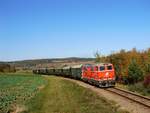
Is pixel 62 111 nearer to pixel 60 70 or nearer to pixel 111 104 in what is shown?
pixel 111 104

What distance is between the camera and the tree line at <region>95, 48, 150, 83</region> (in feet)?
145

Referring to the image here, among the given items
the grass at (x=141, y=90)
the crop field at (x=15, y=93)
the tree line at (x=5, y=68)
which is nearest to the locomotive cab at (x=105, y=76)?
the grass at (x=141, y=90)

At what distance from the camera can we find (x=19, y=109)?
2438 centimetres

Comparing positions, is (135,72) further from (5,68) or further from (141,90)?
(5,68)

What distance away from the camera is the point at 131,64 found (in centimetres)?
4459

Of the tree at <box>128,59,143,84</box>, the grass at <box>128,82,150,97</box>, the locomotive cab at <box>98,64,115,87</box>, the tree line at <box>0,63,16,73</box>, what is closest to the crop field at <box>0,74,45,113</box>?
the locomotive cab at <box>98,64,115,87</box>

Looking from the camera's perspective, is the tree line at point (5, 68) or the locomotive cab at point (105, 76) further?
the tree line at point (5, 68)

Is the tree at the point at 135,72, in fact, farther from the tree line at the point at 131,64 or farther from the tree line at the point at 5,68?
the tree line at the point at 5,68

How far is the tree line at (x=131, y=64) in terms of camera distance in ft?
145

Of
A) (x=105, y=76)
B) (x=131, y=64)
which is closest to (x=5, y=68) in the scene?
(x=131, y=64)

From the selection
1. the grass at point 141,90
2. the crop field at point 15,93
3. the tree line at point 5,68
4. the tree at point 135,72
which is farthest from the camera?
the tree line at point 5,68

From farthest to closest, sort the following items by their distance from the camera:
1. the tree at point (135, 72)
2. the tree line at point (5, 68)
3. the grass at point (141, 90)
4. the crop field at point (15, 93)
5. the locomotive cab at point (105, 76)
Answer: the tree line at point (5, 68)
the tree at point (135, 72)
the locomotive cab at point (105, 76)
the grass at point (141, 90)
the crop field at point (15, 93)

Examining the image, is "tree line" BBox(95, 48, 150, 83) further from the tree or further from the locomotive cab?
the locomotive cab

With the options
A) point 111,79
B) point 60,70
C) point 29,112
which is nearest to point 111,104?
point 29,112
